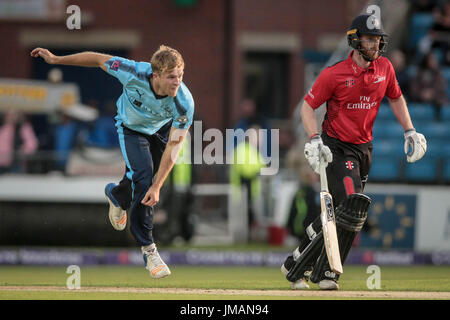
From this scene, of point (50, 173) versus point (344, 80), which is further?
point (50, 173)

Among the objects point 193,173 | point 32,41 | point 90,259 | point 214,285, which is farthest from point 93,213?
point 32,41

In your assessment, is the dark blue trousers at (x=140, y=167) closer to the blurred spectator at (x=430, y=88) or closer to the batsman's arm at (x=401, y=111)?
the batsman's arm at (x=401, y=111)

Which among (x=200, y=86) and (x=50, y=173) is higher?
(x=200, y=86)

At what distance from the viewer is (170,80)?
7.88 m

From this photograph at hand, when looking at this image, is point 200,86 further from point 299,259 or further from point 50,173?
point 299,259

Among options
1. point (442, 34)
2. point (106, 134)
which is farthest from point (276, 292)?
point (442, 34)

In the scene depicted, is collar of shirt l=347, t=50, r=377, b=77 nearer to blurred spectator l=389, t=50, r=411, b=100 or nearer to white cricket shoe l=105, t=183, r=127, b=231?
white cricket shoe l=105, t=183, r=127, b=231

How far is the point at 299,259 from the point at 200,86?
13.0m

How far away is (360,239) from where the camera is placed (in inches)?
573

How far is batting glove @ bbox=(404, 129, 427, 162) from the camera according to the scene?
8.23 meters

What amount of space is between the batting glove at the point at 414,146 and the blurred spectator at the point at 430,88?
26.9 ft

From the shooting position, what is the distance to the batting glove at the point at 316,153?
7.92 m

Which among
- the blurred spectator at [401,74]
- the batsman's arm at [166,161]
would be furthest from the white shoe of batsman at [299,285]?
the blurred spectator at [401,74]

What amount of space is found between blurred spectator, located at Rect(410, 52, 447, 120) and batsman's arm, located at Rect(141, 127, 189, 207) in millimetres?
8981
